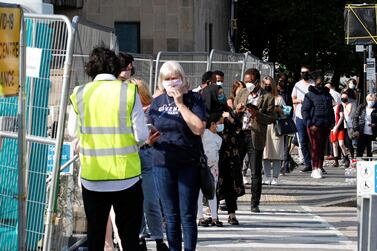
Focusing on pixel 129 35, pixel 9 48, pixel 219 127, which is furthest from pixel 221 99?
pixel 129 35

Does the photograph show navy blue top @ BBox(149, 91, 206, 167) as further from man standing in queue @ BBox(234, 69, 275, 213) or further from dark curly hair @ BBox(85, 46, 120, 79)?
man standing in queue @ BBox(234, 69, 275, 213)

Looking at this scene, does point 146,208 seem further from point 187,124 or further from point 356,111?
point 356,111

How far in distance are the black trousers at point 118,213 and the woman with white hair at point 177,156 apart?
55.2 inches

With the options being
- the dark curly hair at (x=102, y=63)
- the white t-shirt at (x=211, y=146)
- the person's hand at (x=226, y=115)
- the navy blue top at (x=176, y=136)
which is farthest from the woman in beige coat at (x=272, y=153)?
the dark curly hair at (x=102, y=63)

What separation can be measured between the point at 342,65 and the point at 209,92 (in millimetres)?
36695

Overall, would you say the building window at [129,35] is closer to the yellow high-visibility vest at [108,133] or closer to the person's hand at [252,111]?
the person's hand at [252,111]

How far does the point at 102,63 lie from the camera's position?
9234mm

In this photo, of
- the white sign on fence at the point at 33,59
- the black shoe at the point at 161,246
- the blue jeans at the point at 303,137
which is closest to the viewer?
the white sign on fence at the point at 33,59

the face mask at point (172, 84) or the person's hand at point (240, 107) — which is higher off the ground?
the face mask at point (172, 84)

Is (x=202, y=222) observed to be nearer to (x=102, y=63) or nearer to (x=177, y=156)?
(x=177, y=156)

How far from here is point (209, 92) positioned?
14.8 metres

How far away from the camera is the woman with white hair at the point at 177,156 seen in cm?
1052

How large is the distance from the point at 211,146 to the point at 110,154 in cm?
515

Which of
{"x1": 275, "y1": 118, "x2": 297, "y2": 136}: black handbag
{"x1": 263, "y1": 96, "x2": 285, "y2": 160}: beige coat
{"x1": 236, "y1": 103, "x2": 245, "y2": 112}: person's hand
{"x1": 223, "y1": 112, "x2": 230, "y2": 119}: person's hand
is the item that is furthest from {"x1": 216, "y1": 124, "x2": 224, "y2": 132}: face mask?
{"x1": 275, "y1": 118, "x2": 297, "y2": 136}: black handbag
